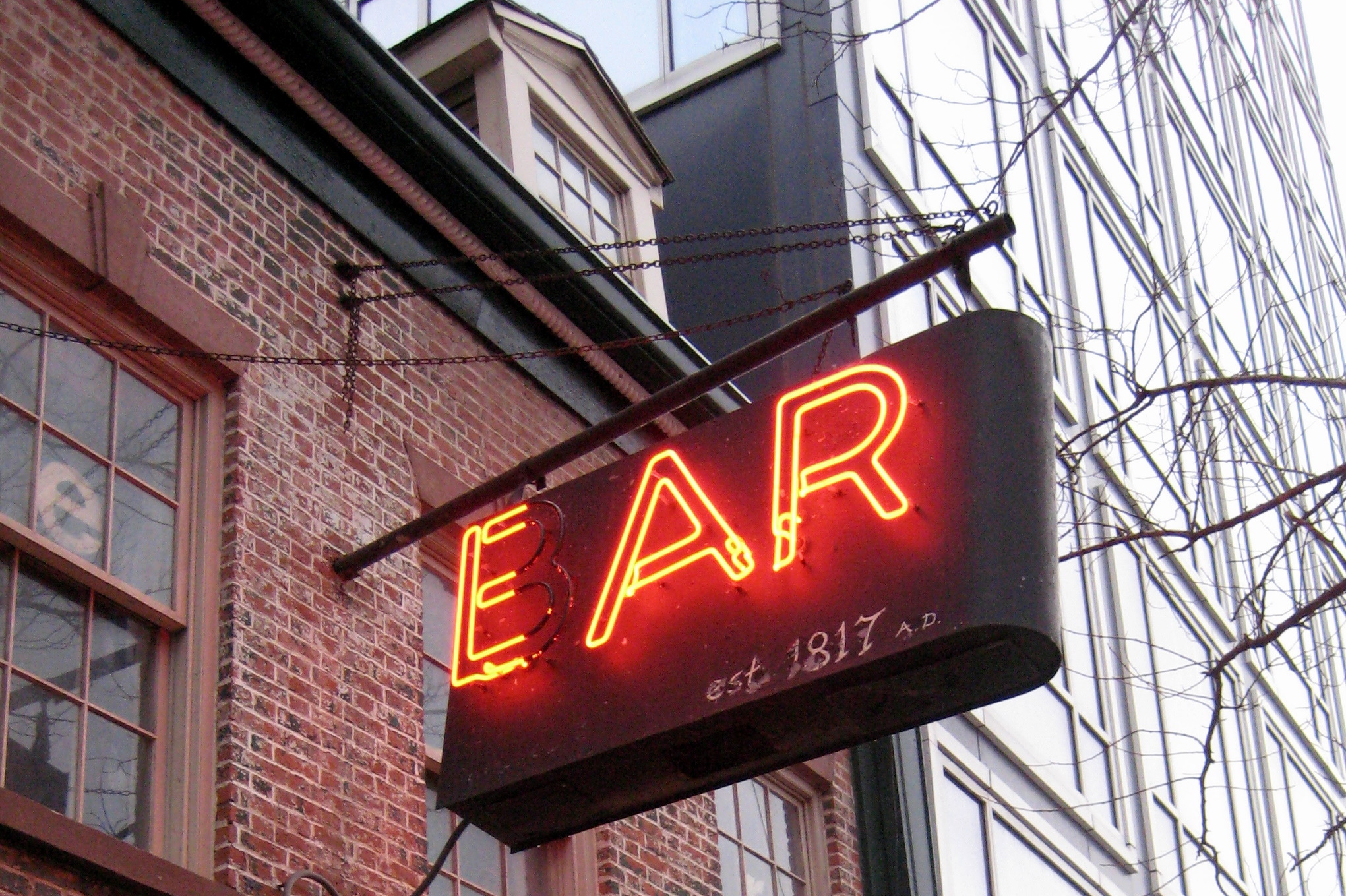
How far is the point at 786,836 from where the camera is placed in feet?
35.2

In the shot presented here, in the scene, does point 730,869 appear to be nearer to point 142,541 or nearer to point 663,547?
point 663,547

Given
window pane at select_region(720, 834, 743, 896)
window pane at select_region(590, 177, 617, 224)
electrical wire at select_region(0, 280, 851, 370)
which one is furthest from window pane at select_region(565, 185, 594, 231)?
window pane at select_region(720, 834, 743, 896)

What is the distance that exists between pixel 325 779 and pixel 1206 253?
55.9 ft

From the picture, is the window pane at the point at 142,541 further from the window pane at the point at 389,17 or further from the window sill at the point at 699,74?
the window sill at the point at 699,74

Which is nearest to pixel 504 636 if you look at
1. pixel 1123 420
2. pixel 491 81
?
pixel 1123 420

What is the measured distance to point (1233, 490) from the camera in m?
20.7

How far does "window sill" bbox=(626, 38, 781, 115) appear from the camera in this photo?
48.1 feet

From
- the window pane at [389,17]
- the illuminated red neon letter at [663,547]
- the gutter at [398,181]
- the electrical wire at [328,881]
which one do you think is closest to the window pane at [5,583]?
the electrical wire at [328,881]

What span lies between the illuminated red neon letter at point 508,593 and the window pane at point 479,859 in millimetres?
1407

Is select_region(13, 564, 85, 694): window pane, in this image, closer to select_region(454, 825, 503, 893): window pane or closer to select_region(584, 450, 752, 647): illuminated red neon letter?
select_region(584, 450, 752, 647): illuminated red neon letter

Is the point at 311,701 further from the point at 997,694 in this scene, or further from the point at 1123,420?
the point at 1123,420

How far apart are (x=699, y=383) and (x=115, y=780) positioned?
2.45 meters

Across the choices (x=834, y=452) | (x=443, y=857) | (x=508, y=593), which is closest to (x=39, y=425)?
(x=508, y=593)

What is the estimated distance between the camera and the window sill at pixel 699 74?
14648 millimetres
